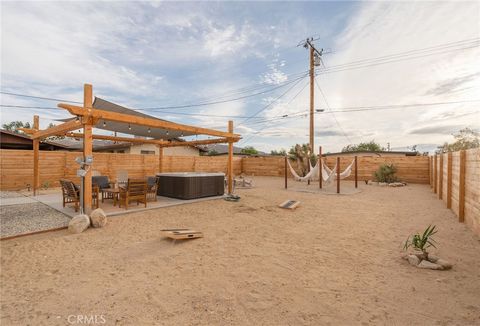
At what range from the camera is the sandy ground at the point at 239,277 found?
6.51 feet

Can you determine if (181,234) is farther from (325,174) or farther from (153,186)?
(325,174)

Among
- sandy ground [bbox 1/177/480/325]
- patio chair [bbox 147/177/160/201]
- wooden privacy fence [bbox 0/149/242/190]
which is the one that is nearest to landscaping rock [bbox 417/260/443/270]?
sandy ground [bbox 1/177/480/325]

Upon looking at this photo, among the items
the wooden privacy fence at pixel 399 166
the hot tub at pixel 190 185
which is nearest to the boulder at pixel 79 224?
the hot tub at pixel 190 185

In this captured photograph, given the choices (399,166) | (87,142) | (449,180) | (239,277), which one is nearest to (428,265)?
(239,277)

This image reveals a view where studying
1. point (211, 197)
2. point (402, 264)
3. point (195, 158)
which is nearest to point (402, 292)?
point (402, 264)

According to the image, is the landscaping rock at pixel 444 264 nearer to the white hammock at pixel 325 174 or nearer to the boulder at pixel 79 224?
the boulder at pixel 79 224

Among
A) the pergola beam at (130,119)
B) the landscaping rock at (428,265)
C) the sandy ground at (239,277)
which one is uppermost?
the pergola beam at (130,119)

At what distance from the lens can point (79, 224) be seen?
14.2 ft

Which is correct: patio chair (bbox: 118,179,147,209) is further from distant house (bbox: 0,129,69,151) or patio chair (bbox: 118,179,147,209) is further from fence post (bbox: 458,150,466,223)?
distant house (bbox: 0,129,69,151)

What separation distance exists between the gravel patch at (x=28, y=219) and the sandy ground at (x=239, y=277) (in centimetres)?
47

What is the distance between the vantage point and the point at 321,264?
305 centimetres

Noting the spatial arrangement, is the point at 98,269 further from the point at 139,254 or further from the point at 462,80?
the point at 462,80

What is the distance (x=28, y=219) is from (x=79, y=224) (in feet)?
5.48

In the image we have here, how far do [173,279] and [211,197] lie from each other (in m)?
5.57
